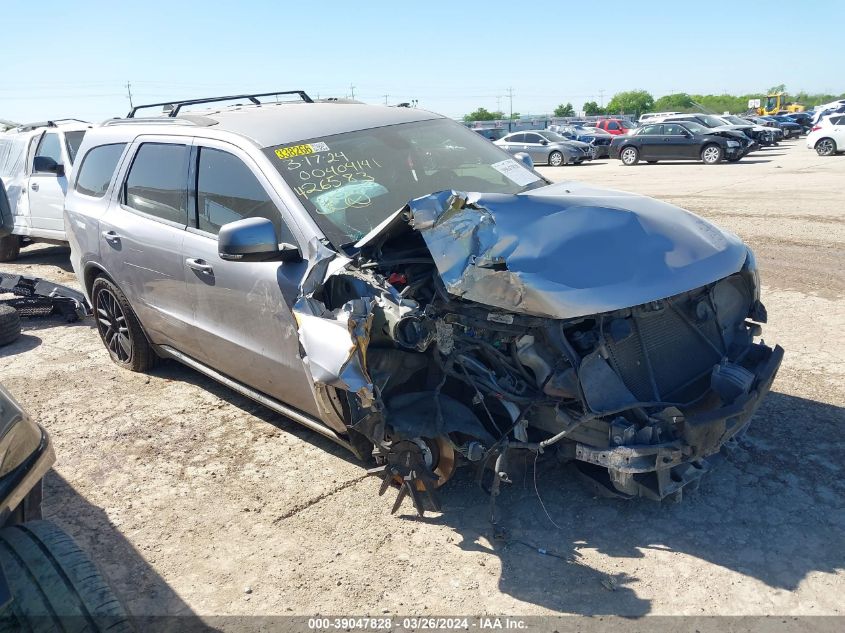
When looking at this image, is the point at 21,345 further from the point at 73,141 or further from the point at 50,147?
the point at 50,147

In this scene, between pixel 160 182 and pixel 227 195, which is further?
pixel 160 182

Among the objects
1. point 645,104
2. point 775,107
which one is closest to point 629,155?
point 775,107

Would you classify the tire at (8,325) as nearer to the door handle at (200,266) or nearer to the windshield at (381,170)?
the door handle at (200,266)

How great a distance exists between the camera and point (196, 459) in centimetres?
425

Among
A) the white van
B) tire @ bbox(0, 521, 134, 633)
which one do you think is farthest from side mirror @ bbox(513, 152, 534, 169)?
the white van

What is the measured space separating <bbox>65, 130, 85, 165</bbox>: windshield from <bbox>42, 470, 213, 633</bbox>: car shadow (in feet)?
22.8

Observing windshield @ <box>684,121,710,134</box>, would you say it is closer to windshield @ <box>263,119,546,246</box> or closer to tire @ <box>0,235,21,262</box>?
tire @ <box>0,235,21,262</box>

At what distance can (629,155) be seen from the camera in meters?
24.9

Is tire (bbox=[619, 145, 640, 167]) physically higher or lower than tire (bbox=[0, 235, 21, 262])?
higher

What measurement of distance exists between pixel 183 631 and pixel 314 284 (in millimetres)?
1560

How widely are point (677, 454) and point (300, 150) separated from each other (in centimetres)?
255

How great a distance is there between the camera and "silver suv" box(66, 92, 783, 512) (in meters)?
3.08

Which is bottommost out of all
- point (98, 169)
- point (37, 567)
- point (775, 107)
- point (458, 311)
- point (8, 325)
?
point (8, 325)

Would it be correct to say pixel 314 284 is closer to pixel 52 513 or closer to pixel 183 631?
pixel 183 631
